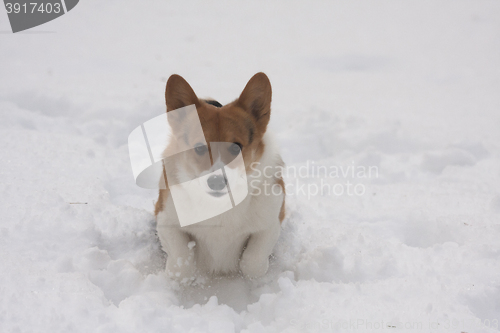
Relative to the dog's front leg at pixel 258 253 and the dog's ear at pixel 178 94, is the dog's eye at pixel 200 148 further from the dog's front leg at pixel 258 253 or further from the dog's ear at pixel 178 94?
the dog's front leg at pixel 258 253

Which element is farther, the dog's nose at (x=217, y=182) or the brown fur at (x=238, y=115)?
the brown fur at (x=238, y=115)

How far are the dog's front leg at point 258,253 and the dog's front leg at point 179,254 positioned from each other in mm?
362

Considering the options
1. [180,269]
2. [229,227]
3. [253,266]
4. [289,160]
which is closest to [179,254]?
[180,269]

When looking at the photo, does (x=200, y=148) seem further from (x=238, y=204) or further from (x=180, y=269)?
(x=180, y=269)

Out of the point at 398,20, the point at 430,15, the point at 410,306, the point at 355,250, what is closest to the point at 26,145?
the point at 355,250

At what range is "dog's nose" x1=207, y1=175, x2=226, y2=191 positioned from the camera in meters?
2.29

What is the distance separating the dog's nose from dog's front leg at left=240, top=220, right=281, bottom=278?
1.95ft

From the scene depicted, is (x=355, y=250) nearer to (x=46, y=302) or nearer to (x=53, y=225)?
(x=46, y=302)

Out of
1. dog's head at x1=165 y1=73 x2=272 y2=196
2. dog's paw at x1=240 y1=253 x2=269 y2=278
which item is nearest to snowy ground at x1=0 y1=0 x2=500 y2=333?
dog's paw at x1=240 y1=253 x2=269 y2=278

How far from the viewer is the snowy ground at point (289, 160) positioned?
2.10 m

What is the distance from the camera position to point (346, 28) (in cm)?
957

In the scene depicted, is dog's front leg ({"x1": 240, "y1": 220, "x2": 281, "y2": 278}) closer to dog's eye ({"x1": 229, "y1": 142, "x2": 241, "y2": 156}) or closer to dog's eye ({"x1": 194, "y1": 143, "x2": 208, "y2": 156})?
dog's eye ({"x1": 229, "y1": 142, "x2": 241, "y2": 156})

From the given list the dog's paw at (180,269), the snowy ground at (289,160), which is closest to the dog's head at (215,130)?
the dog's paw at (180,269)

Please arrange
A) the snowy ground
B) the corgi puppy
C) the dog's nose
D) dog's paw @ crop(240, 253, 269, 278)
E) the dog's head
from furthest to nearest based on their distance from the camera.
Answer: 1. dog's paw @ crop(240, 253, 269, 278)
2. the corgi puppy
3. the dog's head
4. the dog's nose
5. the snowy ground
